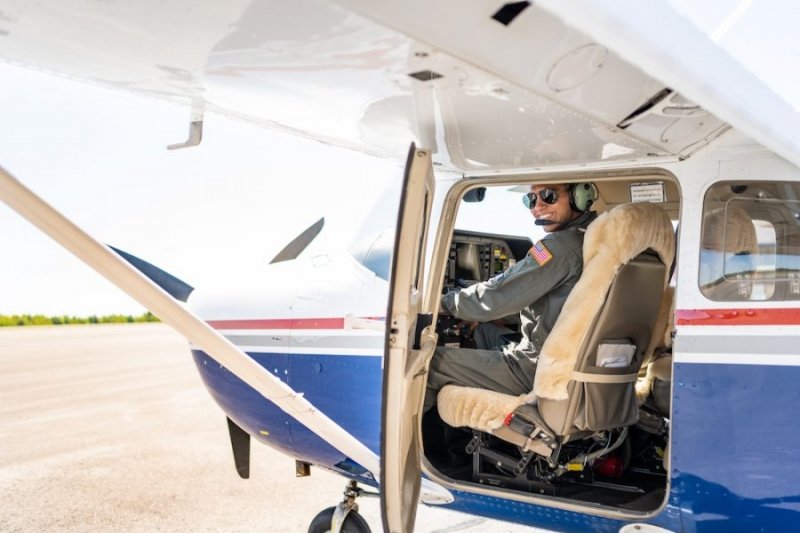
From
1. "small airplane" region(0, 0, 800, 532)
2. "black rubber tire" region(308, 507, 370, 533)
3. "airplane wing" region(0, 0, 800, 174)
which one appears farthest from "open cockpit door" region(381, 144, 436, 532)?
"black rubber tire" region(308, 507, 370, 533)

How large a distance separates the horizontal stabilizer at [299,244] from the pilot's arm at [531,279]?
120 centimetres

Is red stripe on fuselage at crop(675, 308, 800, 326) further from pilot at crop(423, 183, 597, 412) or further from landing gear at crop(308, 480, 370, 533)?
landing gear at crop(308, 480, 370, 533)

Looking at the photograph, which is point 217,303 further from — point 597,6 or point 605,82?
point 597,6

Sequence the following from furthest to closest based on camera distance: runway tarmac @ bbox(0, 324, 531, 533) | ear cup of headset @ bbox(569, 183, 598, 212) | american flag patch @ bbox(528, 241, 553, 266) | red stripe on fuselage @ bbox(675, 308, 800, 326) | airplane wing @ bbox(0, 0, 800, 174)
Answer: runway tarmac @ bbox(0, 324, 531, 533) < ear cup of headset @ bbox(569, 183, 598, 212) < american flag patch @ bbox(528, 241, 553, 266) < red stripe on fuselage @ bbox(675, 308, 800, 326) < airplane wing @ bbox(0, 0, 800, 174)

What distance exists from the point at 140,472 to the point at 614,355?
455cm


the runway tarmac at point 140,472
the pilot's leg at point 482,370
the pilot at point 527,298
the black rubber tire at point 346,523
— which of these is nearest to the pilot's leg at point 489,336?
the pilot at point 527,298

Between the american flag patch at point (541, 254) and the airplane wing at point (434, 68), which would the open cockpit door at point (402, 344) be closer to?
the airplane wing at point (434, 68)

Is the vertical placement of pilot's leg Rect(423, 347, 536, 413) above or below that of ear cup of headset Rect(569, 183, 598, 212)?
below

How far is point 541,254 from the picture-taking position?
10.4ft

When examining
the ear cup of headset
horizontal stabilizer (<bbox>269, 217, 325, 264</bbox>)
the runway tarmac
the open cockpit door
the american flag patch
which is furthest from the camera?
the runway tarmac

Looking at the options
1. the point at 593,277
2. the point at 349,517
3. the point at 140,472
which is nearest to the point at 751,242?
the point at 593,277

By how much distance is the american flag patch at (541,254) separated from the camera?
3.16m

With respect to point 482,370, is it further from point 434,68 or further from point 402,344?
point 434,68

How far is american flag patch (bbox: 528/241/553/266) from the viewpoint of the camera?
316 cm
